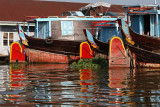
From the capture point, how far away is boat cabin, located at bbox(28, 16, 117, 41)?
86.2 ft

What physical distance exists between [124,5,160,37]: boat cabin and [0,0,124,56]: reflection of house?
1268 centimetres

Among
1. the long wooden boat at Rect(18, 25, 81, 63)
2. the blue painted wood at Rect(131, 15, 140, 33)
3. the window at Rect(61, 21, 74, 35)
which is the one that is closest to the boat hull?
the long wooden boat at Rect(18, 25, 81, 63)

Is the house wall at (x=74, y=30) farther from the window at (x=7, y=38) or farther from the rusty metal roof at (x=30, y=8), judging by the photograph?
the rusty metal roof at (x=30, y=8)

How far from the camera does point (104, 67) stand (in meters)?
19.1

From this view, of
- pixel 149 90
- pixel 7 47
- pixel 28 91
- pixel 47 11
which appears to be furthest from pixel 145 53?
pixel 47 11

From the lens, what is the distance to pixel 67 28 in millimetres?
26609

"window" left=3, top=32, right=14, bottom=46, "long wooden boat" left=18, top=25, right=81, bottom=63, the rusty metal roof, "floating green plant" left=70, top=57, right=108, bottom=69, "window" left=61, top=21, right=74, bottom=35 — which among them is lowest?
"floating green plant" left=70, top=57, right=108, bottom=69

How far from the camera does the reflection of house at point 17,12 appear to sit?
97.9 ft

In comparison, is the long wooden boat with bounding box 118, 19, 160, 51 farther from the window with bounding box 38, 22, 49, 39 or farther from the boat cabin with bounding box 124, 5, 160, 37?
the window with bounding box 38, 22, 49, 39

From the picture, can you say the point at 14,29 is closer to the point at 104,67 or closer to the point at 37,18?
the point at 37,18

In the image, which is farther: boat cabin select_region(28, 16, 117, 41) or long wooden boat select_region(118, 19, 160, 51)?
boat cabin select_region(28, 16, 117, 41)

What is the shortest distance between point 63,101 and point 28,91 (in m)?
1.97

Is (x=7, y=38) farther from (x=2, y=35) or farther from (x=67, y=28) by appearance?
(x=67, y=28)

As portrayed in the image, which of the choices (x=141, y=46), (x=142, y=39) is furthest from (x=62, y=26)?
(x=142, y=39)
